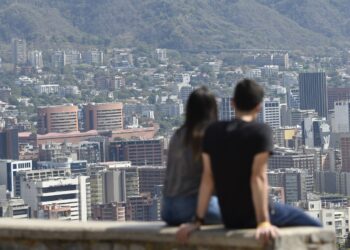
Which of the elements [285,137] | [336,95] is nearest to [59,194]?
[285,137]

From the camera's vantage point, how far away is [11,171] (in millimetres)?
74938

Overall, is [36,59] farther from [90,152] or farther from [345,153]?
[345,153]

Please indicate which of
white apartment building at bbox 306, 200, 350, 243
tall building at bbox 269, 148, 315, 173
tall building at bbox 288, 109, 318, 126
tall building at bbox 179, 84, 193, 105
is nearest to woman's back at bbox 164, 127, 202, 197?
white apartment building at bbox 306, 200, 350, 243

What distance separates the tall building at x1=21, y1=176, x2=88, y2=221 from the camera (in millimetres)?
62094

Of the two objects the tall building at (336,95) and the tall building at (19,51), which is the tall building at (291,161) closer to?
the tall building at (336,95)

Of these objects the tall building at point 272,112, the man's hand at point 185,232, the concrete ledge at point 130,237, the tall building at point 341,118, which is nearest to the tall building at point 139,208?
the tall building at point 341,118

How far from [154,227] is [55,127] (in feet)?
331

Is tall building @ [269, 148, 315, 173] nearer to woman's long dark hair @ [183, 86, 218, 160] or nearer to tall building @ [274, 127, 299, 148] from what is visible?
tall building @ [274, 127, 299, 148]

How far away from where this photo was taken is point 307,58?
152 metres

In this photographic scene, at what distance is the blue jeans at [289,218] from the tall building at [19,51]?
452 feet

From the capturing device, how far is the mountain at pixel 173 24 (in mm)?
150375

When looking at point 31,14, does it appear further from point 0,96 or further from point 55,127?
point 55,127

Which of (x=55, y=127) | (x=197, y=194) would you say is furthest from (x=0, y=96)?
(x=197, y=194)

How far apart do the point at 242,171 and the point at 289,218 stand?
0.72 ft
